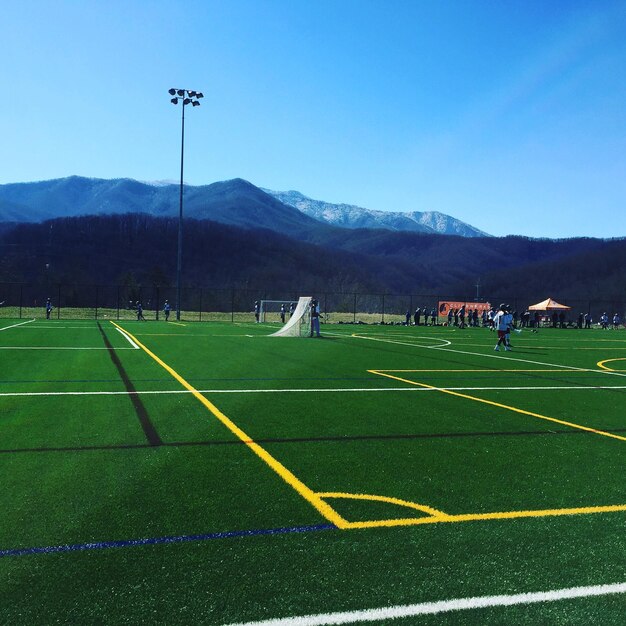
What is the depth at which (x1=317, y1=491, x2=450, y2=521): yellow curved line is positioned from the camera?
4.94m

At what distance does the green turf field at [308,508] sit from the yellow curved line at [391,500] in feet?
0.09

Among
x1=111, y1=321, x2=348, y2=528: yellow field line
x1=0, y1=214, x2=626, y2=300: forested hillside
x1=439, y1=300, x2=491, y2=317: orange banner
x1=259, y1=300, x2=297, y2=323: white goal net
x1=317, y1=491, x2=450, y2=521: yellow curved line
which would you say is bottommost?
x1=111, y1=321, x2=348, y2=528: yellow field line

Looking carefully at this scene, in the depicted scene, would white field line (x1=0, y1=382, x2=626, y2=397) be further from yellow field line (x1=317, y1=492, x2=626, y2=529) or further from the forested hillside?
the forested hillside

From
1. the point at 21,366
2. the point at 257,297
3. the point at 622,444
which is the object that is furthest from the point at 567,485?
the point at 257,297

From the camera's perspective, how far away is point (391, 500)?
17.2ft

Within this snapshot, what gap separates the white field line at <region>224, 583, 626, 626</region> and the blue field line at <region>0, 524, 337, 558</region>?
1.20 m

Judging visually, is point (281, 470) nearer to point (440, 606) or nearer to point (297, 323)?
point (440, 606)

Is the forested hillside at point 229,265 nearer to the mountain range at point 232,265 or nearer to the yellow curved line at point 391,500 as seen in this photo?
the mountain range at point 232,265

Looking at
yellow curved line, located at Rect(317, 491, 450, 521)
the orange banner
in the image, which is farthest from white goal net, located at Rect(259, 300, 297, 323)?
yellow curved line, located at Rect(317, 491, 450, 521)

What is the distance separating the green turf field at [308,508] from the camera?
348 cm

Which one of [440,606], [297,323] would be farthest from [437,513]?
[297,323]

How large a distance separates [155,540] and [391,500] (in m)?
2.00

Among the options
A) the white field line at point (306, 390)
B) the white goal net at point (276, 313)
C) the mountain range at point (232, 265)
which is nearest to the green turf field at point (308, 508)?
the white field line at point (306, 390)

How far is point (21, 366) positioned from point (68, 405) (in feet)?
19.7
